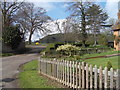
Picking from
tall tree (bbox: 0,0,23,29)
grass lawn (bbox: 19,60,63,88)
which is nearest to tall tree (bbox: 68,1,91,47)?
tall tree (bbox: 0,0,23,29)

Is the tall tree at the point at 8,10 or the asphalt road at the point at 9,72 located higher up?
the tall tree at the point at 8,10

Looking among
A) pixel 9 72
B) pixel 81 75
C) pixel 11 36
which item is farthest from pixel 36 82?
pixel 11 36

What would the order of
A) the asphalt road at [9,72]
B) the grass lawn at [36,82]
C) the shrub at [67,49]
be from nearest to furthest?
the grass lawn at [36,82] → the asphalt road at [9,72] → the shrub at [67,49]

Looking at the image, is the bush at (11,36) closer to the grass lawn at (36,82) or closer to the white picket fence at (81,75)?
the grass lawn at (36,82)

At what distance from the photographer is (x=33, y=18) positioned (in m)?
53.9

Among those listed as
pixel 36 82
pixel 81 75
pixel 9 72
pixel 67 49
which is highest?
pixel 67 49

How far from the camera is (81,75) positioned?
559 cm

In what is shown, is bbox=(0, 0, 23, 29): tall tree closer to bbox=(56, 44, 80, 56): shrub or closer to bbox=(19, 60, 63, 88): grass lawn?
→ bbox=(56, 44, 80, 56): shrub

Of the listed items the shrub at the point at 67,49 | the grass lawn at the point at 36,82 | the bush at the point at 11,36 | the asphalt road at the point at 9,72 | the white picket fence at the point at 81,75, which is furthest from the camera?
the bush at the point at 11,36

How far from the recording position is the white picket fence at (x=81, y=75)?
4388 millimetres

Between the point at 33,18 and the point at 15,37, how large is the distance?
26.5 m

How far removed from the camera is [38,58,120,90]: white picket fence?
14.4 feet

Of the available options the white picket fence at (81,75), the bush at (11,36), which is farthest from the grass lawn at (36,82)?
the bush at (11,36)

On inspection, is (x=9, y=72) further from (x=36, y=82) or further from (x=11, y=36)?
(x=11, y=36)
